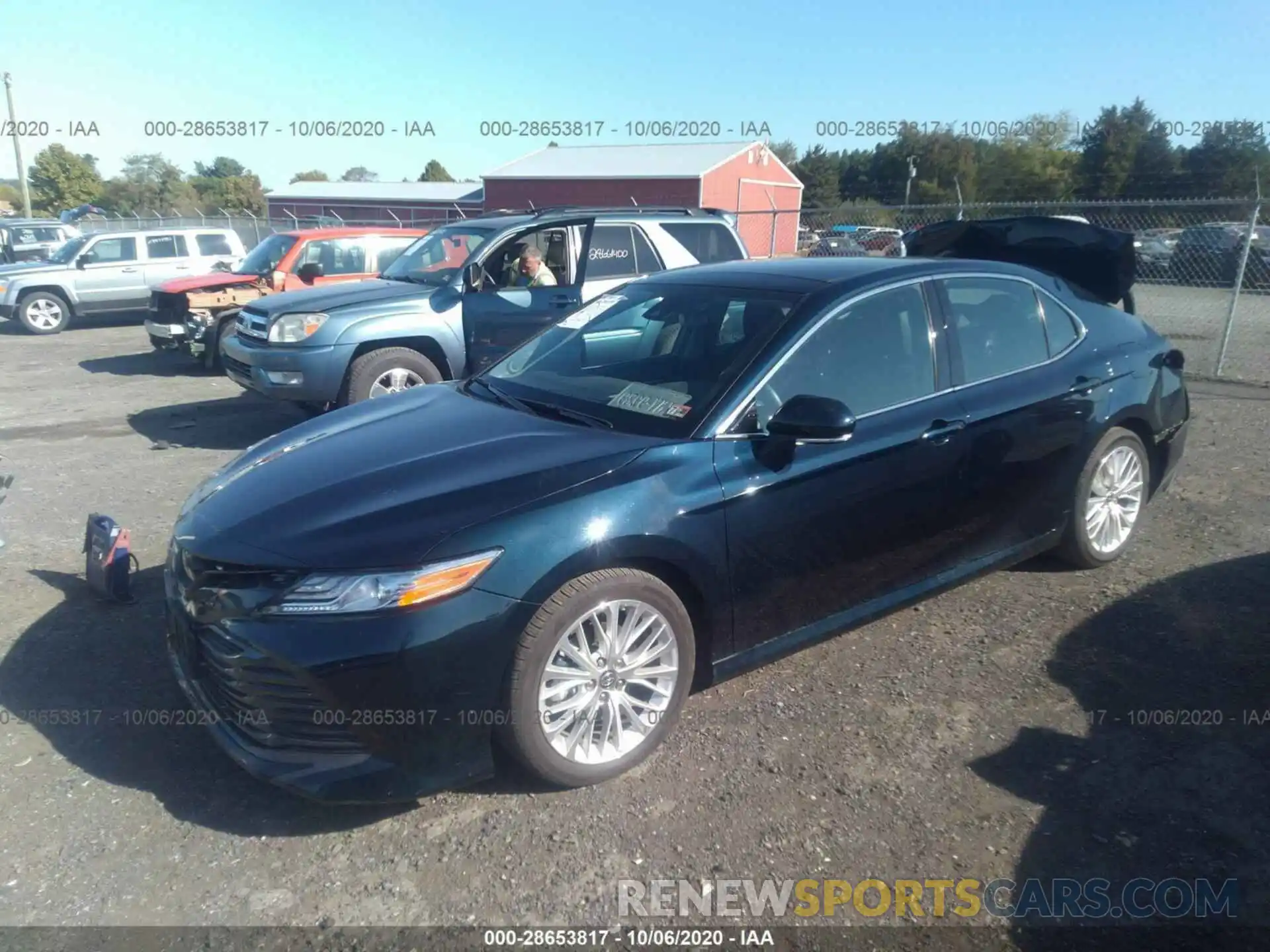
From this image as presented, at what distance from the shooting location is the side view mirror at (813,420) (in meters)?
3.17

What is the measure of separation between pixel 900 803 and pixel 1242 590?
2.70 meters

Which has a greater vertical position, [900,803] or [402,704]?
[402,704]

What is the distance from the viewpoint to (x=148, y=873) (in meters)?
2.73

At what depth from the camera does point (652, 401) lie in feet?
11.6

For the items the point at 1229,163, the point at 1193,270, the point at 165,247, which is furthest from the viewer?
the point at 1229,163

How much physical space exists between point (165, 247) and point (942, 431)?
53.3 ft

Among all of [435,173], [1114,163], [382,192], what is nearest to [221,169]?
[435,173]

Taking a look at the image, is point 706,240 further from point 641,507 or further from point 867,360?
point 641,507

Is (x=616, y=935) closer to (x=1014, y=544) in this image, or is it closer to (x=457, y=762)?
(x=457, y=762)

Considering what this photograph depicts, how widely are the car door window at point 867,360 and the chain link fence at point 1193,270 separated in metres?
6.83

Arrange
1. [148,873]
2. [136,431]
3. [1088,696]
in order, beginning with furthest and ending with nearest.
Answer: [136,431], [1088,696], [148,873]

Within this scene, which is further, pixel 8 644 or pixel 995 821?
pixel 8 644

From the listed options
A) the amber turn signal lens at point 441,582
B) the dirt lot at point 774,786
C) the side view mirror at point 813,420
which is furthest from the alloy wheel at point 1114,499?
the amber turn signal lens at point 441,582

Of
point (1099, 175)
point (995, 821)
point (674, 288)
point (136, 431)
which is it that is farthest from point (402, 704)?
point (1099, 175)
